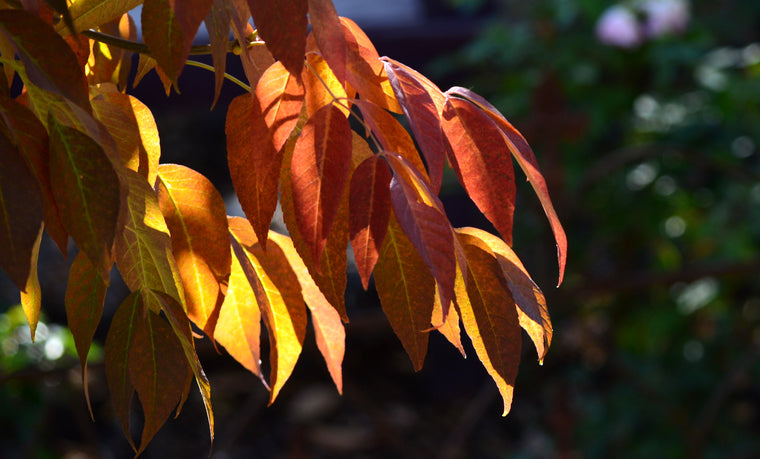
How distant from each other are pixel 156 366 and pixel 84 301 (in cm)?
6

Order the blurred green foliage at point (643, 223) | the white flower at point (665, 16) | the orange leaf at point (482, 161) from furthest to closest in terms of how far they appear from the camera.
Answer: the white flower at point (665, 16), the blurred green foliage at point (643, 223), the orange leaf at point (482, 161)

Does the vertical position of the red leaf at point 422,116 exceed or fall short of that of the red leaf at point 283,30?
it falls short

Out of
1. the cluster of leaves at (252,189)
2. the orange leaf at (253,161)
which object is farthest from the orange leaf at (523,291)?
the orange leaf at (253,161)

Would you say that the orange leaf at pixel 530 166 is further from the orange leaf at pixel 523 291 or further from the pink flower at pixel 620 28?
the pink flower at pixel 620 28

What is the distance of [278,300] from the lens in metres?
0.53

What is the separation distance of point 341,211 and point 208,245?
0.29 ft

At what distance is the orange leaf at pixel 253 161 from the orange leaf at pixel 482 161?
0.35 feet

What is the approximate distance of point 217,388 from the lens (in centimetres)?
310

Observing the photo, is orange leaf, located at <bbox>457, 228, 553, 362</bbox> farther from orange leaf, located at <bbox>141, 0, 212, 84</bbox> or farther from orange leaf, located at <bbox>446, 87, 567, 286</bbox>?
orange leaf, located at <bbox>141, 0, 212, 84</bbox>

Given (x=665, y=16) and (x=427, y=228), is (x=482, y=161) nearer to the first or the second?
(x=427, y=228)

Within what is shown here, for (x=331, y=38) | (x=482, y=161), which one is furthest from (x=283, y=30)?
(x=482, y=161)

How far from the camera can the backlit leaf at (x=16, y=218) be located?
0.35m

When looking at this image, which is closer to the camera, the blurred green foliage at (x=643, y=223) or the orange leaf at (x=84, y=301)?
the orange leaf at (x=84, y=301)

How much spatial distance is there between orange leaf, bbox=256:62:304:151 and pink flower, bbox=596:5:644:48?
7.25 feet
